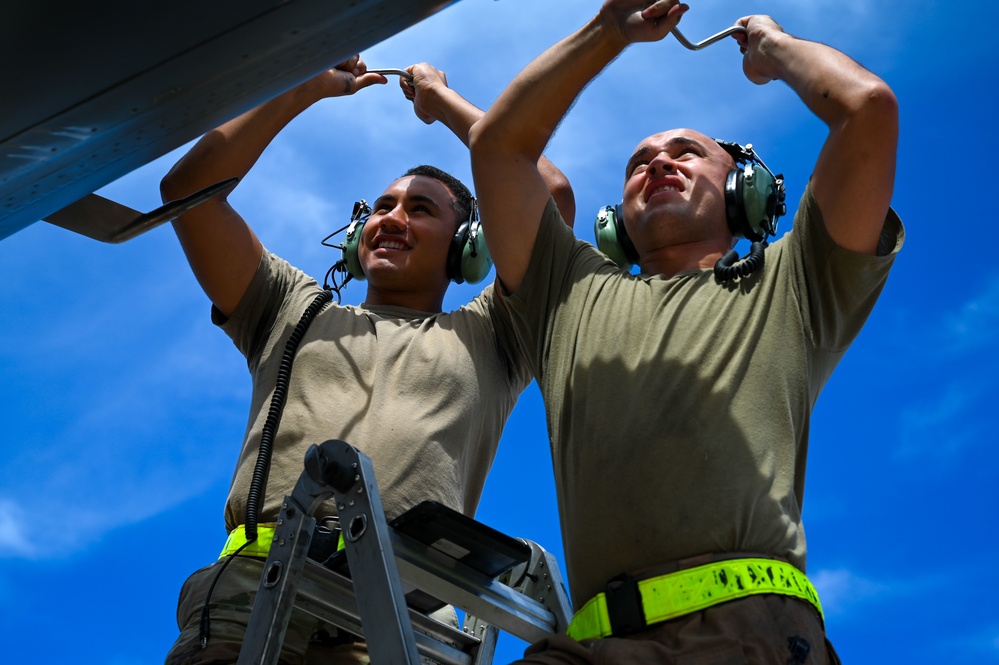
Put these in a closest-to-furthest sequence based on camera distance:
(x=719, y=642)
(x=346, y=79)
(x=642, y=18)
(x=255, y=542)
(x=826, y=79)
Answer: (x=719, y=642) → (x=826, y=79) → (x=642, y=18) → (x=255, y=542) → (x=346, y=79)

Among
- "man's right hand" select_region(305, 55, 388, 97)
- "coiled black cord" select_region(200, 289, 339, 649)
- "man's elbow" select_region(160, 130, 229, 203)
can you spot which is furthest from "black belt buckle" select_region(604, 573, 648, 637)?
"man's right hand" select_region(305, 55, 388, 97)

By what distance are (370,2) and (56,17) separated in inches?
33.3

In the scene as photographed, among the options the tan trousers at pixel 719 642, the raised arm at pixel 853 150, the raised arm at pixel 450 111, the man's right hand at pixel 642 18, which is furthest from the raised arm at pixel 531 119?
the tan trousers at pixel 719 642

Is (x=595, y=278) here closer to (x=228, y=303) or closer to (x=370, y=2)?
(x=370, y=2)

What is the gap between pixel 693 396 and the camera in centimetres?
347

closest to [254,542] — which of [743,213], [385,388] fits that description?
[385,388]

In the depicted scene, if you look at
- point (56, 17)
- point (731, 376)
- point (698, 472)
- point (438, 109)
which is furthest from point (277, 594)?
point (438, 109)

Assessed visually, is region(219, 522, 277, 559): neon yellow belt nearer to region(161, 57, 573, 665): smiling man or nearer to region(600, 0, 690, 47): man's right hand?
region(161, 57, 573, 665): smiling man

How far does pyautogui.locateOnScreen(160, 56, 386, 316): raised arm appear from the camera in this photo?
491 cm

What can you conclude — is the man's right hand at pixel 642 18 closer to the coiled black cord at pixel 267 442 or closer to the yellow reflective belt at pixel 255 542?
the coiled black cord at pixel 267 442

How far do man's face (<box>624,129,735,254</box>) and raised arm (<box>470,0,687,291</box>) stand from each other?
387 millimetres

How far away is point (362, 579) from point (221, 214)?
230cm

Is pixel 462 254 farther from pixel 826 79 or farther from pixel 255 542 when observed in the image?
pixel 826 79

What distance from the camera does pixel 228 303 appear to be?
4.95m
